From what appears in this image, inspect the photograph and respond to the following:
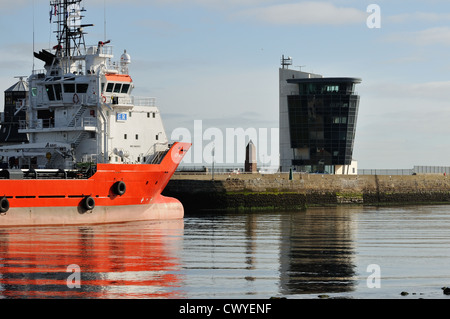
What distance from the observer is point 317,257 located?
88.6ft

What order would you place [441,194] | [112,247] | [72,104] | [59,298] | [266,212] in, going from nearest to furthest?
[59,298] → [112,247] → [72,104] → [266,212] → [441,194]

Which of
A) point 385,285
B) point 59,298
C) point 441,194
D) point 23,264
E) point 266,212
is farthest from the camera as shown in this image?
point 441,194

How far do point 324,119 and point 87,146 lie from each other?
52.7 meters

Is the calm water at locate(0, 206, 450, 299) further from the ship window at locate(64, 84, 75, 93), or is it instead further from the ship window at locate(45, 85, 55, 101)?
the ship window at locate(45, 85, 55, 101)

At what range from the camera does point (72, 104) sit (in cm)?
4169

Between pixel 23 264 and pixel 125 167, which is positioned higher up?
pixel 125 167

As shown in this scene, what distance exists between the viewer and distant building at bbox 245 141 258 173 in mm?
66750

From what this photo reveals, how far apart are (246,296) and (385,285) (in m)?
4.35

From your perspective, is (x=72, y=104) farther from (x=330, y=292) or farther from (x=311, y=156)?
(x=311, y=156)

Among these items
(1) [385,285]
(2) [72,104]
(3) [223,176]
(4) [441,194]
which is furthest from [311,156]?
(1) [385,285]

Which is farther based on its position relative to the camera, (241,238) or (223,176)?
(223,176)

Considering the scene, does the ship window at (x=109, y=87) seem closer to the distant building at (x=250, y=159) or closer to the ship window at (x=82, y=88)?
the ship window at (x=82, y=88)

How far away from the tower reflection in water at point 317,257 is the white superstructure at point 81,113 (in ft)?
31.9

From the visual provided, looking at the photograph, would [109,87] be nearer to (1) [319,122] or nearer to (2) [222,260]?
(2) [222,260]
